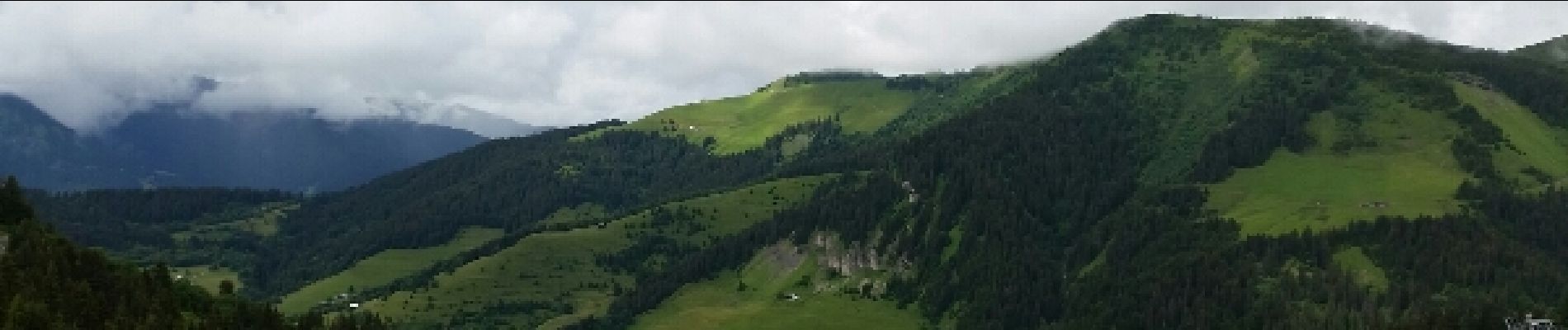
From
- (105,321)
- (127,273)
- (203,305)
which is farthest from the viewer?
(203,305)

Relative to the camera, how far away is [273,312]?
649 feet

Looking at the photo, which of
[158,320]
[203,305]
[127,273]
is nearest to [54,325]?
[158,320]

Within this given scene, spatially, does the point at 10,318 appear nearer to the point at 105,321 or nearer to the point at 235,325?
the point at 105,321

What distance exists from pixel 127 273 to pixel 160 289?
4735mm

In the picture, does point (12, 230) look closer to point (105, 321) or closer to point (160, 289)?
point (160, 289)

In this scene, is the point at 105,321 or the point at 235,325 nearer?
the point at 105,321

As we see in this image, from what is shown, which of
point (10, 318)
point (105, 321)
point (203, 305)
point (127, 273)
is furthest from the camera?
point (203, 305)

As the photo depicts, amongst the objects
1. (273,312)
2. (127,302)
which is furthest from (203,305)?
(127,302)

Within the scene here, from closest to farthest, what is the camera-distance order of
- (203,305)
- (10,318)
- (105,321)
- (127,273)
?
(10,318) → (105,321) → (127,273) → (203,305)

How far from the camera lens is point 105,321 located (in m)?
160

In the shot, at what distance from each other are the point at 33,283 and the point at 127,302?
11.5 m

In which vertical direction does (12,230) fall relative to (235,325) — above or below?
above

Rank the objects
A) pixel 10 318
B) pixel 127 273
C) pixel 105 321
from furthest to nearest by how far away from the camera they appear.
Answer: pixel 127 273
pixel 105 321
pixel 10 318

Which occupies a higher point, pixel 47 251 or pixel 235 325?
pixel 47 251
